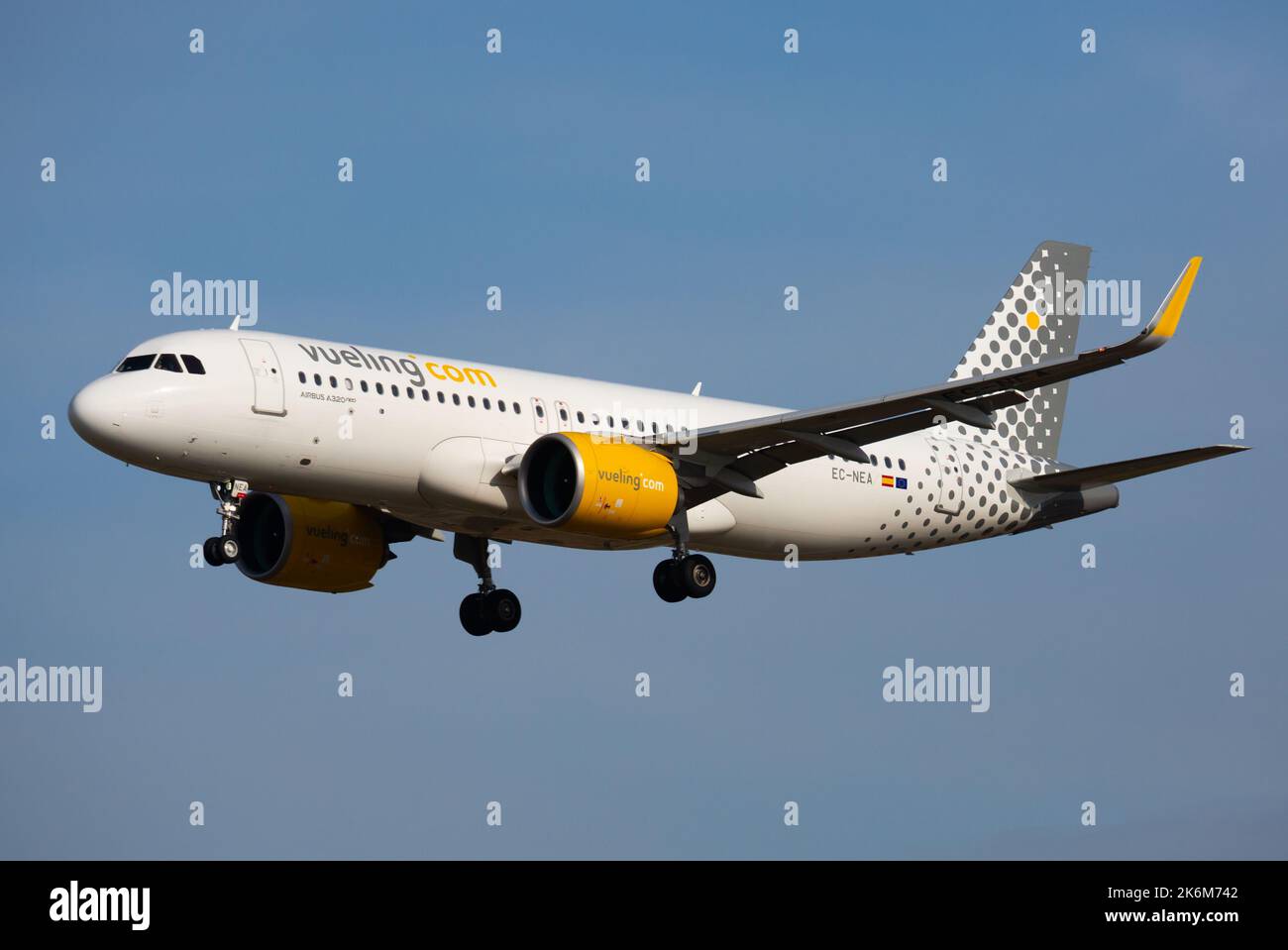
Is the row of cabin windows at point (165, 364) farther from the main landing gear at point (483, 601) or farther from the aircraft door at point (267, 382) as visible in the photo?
the main landing gear at point (483, 601)

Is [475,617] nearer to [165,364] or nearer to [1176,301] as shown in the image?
[165,364]

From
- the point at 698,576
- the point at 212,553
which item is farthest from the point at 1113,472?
the point at 212,553

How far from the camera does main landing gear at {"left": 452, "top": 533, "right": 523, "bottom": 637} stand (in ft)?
167

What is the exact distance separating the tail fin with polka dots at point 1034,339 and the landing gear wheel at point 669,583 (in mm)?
9962

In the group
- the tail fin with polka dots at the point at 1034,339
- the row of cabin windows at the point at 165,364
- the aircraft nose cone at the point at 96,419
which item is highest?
the tail fin with polka dots at the point at 1034,339

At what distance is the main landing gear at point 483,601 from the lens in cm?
5084

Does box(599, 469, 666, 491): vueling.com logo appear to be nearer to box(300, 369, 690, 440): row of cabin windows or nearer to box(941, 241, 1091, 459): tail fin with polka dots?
box(300, 369, 690, 440): row of cabin windows

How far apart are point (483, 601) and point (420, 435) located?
8032mm

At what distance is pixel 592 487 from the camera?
145 feet

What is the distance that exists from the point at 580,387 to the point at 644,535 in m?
3.93

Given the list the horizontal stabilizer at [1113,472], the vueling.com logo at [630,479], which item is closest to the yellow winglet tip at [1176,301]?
the horizontal stabilizer at [1113,472]

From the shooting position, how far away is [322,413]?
42688mm

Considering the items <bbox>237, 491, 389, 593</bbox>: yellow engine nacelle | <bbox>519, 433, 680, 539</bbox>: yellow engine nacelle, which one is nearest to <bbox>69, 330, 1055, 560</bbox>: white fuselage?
<bbox>519, 433, 680, 539</bbox>: yellow engine nacelle
